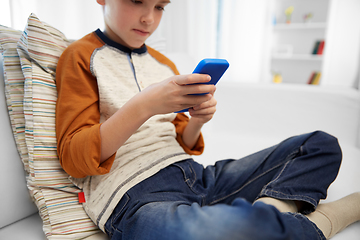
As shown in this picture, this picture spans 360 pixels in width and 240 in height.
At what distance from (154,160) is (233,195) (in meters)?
0.24

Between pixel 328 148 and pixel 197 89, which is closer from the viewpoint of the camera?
pixel 197 89

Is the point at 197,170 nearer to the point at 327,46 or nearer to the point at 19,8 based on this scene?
the point at 19,8

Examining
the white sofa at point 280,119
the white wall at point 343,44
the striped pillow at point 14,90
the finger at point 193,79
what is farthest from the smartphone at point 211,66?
the white wall at point 343,44

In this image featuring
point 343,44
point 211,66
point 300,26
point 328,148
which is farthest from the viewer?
point 300,26

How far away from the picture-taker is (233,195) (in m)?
0.71

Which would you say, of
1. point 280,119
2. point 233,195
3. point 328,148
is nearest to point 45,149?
point 233,195

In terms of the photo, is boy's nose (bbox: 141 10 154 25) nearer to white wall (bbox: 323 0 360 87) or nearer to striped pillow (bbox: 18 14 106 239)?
striped pillow (bbox: 18 14 106 239)

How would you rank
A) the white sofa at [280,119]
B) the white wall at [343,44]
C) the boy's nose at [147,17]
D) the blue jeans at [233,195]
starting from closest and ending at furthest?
the blue jeans at [233,195] → the boy's nose at [147,17] → the white sofa at [280,119] → the white wall at [343,44]

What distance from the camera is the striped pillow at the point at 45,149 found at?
1.95 ft

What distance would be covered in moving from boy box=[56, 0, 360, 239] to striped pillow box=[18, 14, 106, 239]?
3cm

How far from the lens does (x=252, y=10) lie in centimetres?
286

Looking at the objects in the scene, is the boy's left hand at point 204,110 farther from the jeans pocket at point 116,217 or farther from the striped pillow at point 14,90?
the striped pillow at point 14,90

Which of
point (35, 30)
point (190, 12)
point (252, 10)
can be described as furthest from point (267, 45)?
point (35, 30)

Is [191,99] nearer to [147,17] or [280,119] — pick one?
A: [147,17]
